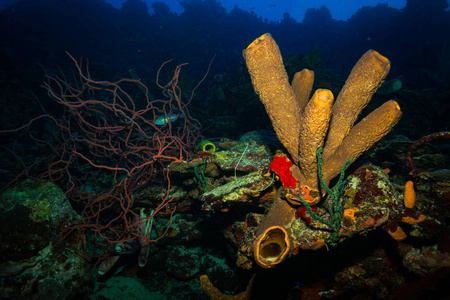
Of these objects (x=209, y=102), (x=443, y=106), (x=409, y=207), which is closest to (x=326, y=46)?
(x=443, y=106)

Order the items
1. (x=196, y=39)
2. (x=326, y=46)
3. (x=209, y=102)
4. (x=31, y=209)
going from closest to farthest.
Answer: (x=31, y=209) → (x=209, y=102) → (x=196, y=39) → (x=326, y=46)

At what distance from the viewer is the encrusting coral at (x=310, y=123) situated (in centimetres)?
157

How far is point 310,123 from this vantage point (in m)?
1.51

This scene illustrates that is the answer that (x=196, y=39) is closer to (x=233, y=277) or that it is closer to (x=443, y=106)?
(x=443, y=106)

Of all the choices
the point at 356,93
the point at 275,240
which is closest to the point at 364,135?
the point at 356,93

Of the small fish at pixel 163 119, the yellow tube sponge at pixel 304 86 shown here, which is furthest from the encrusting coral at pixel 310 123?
the small fish at pixel 163 119

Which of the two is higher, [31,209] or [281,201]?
[31,209]

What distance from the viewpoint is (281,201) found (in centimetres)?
214

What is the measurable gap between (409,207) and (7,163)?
9708 millimetres

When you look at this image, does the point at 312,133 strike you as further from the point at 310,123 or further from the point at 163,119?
the point at 163,119

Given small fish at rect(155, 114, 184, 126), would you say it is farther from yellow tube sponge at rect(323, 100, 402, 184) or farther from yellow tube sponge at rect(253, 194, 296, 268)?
yellow tube sponge at rect(323, 100, 402, 184)

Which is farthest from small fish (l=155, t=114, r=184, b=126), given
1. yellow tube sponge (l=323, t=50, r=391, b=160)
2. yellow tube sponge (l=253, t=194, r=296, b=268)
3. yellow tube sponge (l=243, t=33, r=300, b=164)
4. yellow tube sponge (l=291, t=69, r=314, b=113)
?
yellow tube sponge (l=323, t=50, r=391, b=160)

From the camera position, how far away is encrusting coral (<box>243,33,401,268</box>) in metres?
1.57

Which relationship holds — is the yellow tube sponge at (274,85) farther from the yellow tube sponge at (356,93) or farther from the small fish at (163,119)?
the small fish at (163,119)
